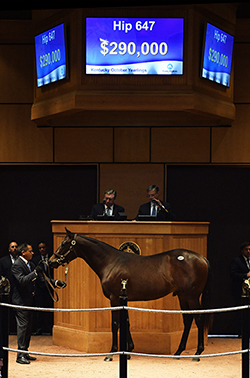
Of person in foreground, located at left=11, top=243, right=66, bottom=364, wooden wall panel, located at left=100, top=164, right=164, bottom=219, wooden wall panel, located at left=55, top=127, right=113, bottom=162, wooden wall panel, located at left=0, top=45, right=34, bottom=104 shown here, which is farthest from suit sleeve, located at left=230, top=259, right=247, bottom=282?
wooden wall panel, located at left=0, top=45, right=34, bottom=104

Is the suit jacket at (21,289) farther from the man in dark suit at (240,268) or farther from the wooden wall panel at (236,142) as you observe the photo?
the wooden wall panel at (236,142)

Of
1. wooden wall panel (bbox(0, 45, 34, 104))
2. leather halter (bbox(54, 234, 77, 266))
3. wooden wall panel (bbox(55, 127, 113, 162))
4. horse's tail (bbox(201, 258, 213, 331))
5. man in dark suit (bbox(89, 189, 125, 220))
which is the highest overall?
wooden wall panel (bbox(0, 45, 34, 104))

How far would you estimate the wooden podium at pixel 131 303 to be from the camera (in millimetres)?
7977

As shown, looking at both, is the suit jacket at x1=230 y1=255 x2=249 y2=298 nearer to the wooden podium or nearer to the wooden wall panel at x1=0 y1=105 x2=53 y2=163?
the wooden podium

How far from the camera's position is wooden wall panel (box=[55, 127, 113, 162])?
10.4m

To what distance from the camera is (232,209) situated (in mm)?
10461

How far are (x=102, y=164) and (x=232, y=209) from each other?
2.56m

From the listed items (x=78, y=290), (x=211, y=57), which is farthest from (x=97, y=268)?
(x=211, y=57)

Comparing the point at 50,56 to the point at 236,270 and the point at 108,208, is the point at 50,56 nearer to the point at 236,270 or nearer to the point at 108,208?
the point at 108,208

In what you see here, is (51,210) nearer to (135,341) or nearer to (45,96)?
(45,96)

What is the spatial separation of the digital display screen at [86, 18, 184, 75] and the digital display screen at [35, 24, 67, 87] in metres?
0.51

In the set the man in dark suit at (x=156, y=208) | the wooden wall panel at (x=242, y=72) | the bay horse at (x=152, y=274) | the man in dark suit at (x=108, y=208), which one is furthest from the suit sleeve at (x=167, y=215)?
the wooden wall panel at (x=242, y=72)

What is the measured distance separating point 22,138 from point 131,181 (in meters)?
2.21

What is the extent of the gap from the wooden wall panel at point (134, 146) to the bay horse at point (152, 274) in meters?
3.09
